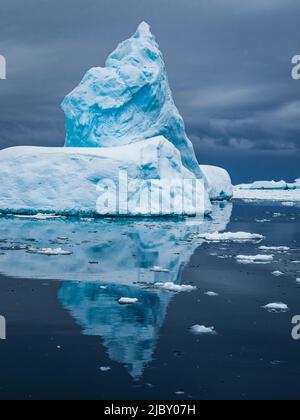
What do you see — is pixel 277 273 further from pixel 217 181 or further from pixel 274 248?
pixel 217 181

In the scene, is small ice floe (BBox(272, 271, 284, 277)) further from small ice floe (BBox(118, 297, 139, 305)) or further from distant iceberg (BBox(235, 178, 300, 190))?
distant iceberg (BBox(235, 178, 300, 190))

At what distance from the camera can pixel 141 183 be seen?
73.7 ft

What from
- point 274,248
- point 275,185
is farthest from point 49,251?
point 275,185

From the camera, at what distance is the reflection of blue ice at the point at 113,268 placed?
6066 mm

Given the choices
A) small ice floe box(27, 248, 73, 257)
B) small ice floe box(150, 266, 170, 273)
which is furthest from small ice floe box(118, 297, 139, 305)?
small ice floe box(27, 248, 73, 257)

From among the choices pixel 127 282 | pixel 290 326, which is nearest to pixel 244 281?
pixel 127 282

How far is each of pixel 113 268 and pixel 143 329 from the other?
435 cm

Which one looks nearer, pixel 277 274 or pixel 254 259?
pixel 277 274

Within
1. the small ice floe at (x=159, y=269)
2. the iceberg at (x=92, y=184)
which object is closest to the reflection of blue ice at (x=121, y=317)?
the small ice floe at (x=159, y=269)

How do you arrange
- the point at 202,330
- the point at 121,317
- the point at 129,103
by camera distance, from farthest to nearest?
the point at 129,103
the point at 121,317
the point at 202,330

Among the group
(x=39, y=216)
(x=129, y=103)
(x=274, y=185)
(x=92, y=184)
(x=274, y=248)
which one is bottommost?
(x=274, y=248)

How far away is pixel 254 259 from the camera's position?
11.7 meters

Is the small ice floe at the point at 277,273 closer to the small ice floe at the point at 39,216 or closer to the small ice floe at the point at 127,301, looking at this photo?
the small ice floe at the point at 127,301
